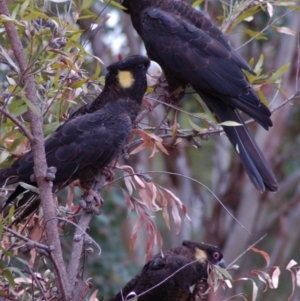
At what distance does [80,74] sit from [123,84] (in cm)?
38

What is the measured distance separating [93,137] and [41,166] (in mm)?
599

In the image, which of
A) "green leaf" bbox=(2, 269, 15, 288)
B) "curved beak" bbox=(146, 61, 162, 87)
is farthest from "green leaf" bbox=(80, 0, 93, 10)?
"green leaf" bbox=(2, 269, 15, 288)

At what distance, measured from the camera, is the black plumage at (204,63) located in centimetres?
268

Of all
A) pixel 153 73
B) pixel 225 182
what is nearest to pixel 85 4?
pixel 153 73

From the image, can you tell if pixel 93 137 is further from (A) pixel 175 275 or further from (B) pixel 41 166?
(A) pixel 175 275

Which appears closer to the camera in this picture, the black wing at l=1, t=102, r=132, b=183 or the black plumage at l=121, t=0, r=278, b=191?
the black wing at l=1, t=102, r=132, b=183

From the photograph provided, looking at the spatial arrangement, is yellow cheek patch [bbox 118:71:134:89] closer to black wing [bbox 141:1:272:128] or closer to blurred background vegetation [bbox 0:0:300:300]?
black wing [bbox 141:1:272:128]

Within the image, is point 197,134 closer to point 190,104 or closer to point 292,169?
point 190,104

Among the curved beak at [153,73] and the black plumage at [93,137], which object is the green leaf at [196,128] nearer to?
the black plumage at [93,137]

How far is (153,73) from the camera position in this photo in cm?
275

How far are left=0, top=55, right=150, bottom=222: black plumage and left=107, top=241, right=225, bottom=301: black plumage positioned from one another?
0.49m

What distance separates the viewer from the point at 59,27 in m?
1.94

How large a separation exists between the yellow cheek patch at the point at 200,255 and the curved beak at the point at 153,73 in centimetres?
76

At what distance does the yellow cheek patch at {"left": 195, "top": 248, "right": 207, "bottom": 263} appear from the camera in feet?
9.19
